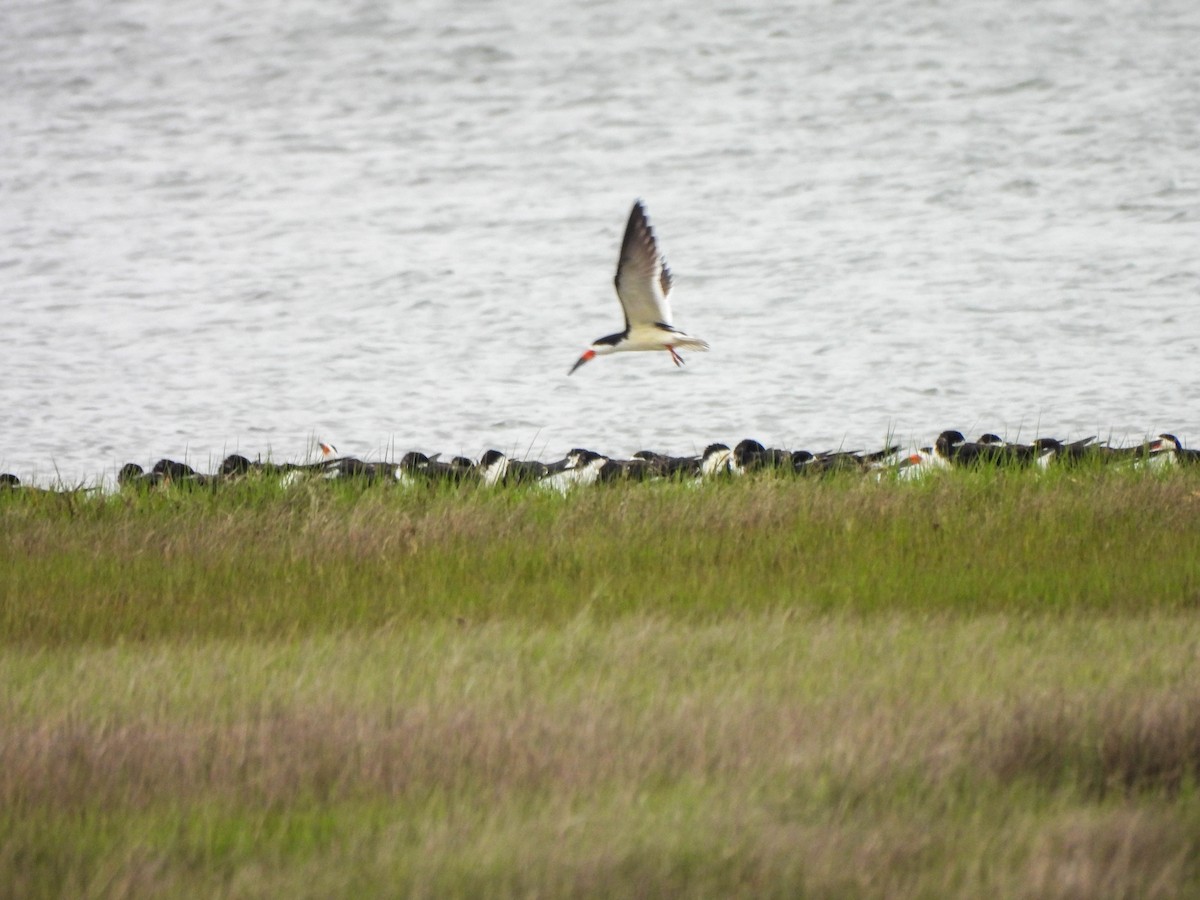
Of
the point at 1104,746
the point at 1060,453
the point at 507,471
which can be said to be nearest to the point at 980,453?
the point at 1060,453

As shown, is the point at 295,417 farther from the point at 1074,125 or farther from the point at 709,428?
the point at 1074,125

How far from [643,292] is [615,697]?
7.02 m

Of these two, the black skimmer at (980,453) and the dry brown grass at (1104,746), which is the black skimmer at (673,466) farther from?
the dry brown grass at (1104,746)

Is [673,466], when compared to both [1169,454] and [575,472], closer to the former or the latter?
[575,472]

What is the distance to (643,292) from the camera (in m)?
11.8

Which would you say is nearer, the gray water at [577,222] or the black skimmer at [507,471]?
the black skimmer at [507,471]

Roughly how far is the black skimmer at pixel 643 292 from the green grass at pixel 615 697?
3.22 meters

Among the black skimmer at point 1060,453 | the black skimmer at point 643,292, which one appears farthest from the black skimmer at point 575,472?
the black skimmer at point 1060,453

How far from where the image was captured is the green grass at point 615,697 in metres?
3.88

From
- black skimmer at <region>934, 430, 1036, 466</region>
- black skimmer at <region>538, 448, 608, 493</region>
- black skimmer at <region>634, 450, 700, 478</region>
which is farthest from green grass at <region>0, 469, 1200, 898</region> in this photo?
black skimmer at <region>634, 450, 700, 478</region>

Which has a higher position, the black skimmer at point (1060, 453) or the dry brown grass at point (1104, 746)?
the black skimmer at point (1060, 453)

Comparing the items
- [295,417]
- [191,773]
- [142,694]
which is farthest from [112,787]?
[295,417]

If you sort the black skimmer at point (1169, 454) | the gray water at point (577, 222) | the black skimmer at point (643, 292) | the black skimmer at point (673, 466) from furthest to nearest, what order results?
the gray water at point (577, 222) → the black skimmer at point (643, 292) → the black skimmer at point (673, 466) → the black skimmer at point (1169, 454)

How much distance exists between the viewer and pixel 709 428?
16.2 m
